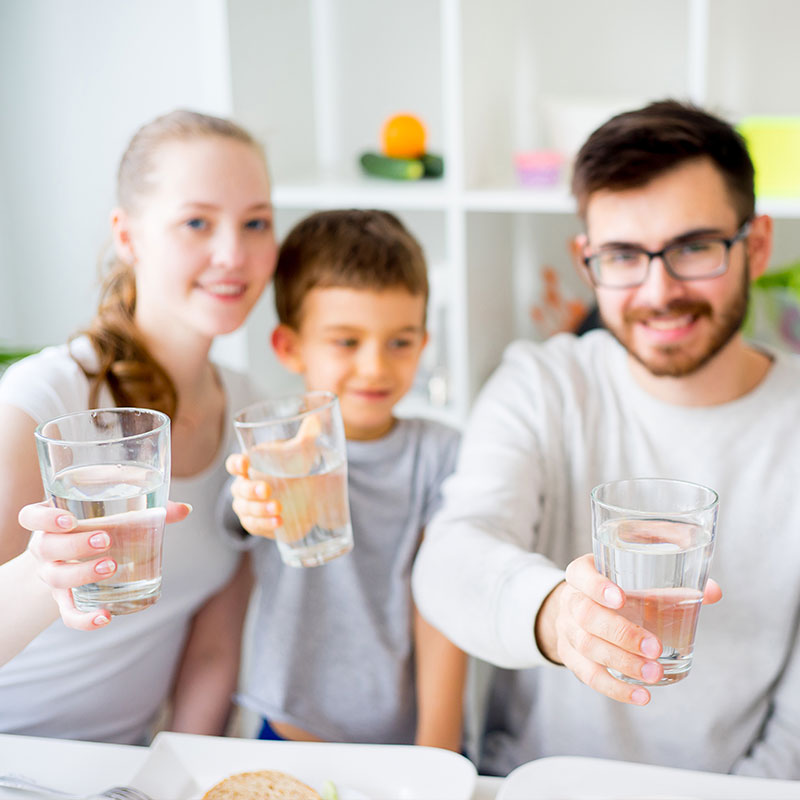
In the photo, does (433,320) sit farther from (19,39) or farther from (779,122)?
(19,39)

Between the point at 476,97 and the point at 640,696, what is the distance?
152 cm

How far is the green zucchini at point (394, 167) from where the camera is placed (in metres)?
2.24

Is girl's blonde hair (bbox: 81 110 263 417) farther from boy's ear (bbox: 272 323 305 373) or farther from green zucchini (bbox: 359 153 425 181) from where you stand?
green zucchini (bbox: 359 153 425 181)

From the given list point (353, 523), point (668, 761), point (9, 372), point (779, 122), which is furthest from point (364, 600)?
point (779, 122)

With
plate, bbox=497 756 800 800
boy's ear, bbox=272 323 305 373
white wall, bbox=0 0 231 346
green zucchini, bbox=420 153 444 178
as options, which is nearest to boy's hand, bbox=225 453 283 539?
plate, bbox=497 756 800 800

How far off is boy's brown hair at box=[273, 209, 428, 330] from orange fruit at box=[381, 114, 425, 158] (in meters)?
0.68

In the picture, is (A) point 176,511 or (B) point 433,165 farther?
(B) point 433,165

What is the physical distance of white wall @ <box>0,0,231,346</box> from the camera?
9.07 ft

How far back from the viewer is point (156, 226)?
1405 mm

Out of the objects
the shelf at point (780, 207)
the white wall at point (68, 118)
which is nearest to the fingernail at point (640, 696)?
the shelf at point (780, 207)

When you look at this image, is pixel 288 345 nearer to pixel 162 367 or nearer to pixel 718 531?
pixel 162 367

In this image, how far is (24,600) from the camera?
1005 millimetres

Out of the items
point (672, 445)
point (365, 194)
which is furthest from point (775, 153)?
point (365, 194)

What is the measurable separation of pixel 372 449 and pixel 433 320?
755mm
